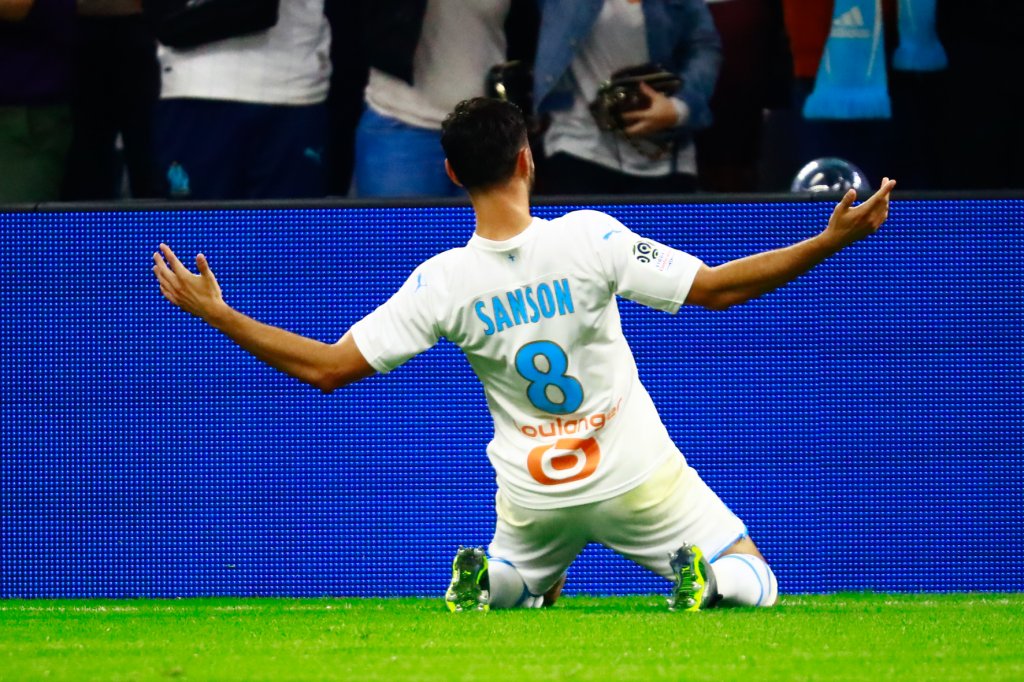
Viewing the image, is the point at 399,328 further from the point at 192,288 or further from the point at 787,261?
the point at 787,261

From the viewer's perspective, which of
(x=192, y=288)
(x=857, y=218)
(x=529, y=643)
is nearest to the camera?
(x=529, y=643)

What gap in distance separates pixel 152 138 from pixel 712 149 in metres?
2.14

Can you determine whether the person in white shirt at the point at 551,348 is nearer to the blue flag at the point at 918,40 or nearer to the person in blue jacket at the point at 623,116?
the person in blue jacket at the point at 623,116

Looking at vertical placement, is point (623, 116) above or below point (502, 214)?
below

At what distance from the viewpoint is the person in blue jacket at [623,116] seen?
5.86 meters

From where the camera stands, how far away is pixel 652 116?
19.1 ft

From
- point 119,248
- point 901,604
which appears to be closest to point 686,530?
point 901,604

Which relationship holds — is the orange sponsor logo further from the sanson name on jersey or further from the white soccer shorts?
the sanson name on jersey

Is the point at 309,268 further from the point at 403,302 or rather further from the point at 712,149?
the point at 712,149

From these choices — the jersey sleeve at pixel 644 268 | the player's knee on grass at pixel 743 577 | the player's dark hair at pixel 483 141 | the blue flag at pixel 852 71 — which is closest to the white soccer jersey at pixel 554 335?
the jersey sleeve at pixel 644 268

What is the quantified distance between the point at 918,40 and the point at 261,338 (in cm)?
314

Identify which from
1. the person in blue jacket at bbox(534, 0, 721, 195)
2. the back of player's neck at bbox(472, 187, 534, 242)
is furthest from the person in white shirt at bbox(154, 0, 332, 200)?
the back of player's neck at bbox(472, 187, 534, 242)

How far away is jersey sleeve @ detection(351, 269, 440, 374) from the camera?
4223 millimetres

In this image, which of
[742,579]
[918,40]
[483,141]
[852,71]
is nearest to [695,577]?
[742,579]
